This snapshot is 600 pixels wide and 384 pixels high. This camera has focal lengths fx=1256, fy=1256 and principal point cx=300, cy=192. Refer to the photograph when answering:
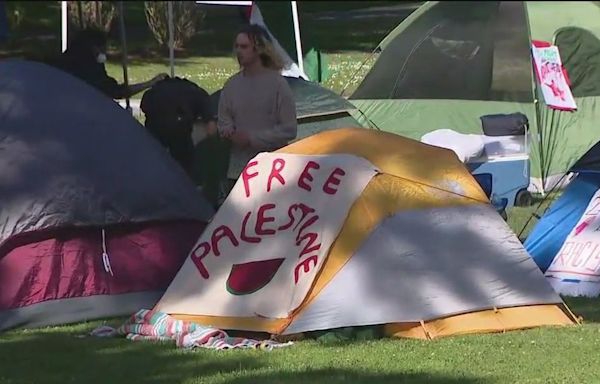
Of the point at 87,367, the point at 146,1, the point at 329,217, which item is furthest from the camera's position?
→ the point at 146,1

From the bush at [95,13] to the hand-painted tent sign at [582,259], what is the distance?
625 inches

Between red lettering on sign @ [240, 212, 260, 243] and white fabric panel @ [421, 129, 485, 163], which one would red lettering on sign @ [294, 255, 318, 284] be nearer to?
red lettering on sign @ [240, 212, 260, 243]

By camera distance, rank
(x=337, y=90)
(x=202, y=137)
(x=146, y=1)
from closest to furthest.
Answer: (x=202, y=137) < (x=337, y=90) < (x=146, y=1)

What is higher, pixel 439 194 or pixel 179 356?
pixel 439 194

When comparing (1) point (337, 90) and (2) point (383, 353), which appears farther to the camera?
(1) point (337, 90)

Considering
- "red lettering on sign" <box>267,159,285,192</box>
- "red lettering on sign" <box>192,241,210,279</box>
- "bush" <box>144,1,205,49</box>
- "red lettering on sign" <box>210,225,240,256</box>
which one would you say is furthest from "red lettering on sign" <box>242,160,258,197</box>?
"bush" <box>144,1,205,49</box>

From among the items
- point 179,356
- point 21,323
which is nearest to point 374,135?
point 179,356

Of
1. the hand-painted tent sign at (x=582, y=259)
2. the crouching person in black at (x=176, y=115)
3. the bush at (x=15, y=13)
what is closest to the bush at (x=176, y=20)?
the bush at (x=15, y=13)

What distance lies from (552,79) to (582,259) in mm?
3493

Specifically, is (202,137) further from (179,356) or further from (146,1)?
(146,1)

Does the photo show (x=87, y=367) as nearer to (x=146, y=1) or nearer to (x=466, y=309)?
(x=466, y=309)

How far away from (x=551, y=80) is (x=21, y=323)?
5908 millimetres

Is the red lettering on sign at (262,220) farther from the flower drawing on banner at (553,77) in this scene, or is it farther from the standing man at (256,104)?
the flower drawing on banner at (553,77)

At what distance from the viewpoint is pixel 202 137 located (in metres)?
10.1
